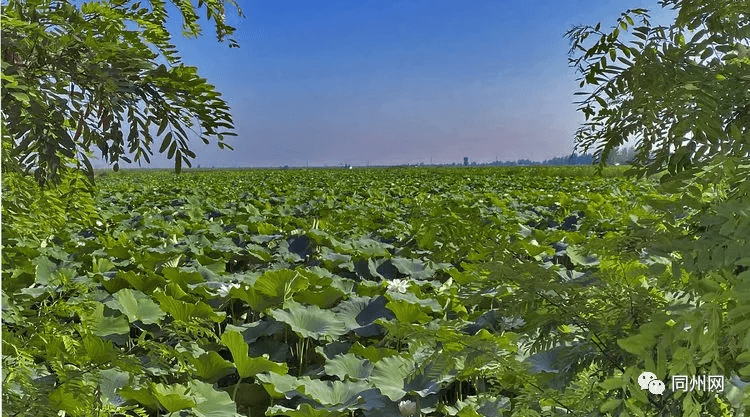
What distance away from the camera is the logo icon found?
119cm

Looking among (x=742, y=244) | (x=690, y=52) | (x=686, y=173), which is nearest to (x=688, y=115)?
(x=686, y=173)

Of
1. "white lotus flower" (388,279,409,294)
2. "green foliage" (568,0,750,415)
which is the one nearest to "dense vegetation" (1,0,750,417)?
"green foliage" (568,0,750,415)

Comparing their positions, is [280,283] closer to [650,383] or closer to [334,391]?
[334,391]

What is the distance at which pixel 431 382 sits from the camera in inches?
99.7

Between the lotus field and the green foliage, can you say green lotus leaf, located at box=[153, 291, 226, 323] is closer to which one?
the lotus field

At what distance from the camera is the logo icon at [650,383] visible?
119 centimetres

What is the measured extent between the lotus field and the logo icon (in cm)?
4

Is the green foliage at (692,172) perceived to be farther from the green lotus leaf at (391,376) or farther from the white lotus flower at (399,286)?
the white lotus flower at (399,286)

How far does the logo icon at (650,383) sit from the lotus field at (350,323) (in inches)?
1.5

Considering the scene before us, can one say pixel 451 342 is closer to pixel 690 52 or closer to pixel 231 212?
pixel 690 52

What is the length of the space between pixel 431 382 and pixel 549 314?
3.92 ft

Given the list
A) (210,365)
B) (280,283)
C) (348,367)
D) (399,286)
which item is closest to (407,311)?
(348,367)

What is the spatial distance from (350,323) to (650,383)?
2187 mm

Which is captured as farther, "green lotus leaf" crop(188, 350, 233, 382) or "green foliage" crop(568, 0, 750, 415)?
"green lotus leaf" crop(188, 350, 233, 382)
